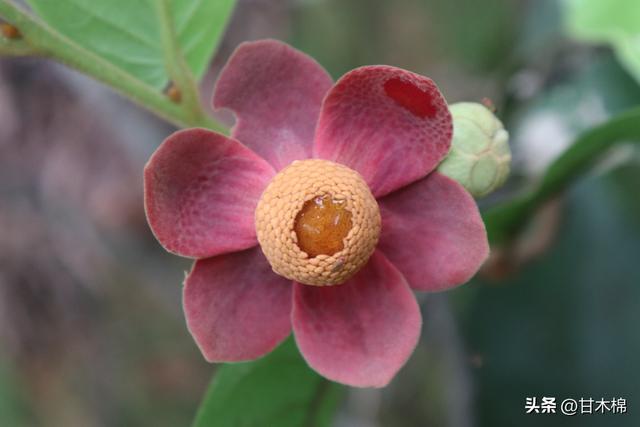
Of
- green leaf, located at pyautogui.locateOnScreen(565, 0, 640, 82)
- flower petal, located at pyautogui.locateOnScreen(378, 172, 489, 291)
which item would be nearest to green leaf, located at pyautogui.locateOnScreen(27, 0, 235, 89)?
flower petal, located at pyautogui.locateOnScreen(378, 172, 489, 291)

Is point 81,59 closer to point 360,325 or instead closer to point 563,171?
point 360,325

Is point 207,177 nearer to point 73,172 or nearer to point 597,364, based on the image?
point 597,364

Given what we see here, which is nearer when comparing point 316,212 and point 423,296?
point 316,212

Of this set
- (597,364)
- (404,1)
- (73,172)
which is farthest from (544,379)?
(73,172)

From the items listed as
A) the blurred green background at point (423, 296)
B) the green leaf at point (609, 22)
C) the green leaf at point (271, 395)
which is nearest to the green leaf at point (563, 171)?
the blurred green background at point (423, 296)

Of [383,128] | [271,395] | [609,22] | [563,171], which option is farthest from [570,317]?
[383,128]

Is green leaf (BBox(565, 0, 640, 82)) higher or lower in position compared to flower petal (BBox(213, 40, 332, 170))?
higher

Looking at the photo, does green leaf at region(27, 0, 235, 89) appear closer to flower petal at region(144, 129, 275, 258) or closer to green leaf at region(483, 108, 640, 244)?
flower petal at region(144, 129, 275, 258)
